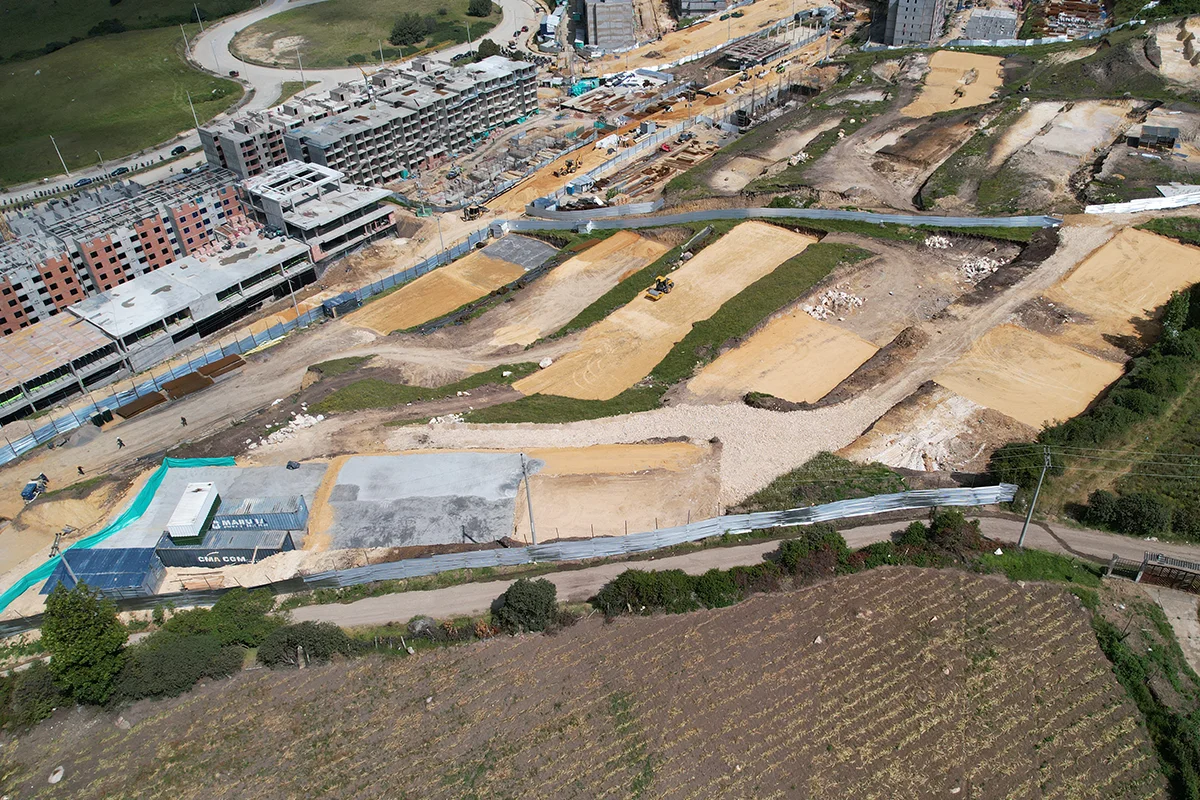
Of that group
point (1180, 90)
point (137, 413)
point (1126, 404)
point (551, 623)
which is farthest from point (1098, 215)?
point (137, 413)

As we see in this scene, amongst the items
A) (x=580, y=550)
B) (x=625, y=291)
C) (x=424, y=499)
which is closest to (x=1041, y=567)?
(x=580, y=550)

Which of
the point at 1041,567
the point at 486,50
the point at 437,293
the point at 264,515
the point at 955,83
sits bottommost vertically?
the point at 437,293

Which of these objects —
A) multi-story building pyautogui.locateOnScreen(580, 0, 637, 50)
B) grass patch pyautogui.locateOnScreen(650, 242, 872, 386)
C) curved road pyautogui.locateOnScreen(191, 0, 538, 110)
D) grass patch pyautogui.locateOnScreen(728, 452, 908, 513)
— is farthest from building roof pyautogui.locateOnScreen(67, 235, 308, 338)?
multi-story building pyautogui.locateOnScreen(580, 0, 637, 50)

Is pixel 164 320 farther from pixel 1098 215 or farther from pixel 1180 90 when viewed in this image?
pixel 1180 90

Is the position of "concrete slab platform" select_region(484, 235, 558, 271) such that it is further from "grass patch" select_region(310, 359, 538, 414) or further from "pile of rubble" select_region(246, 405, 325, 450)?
"pile of rubble" select_region(246, 405, 325, 450)

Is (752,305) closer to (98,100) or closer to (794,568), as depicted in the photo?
(794,568)

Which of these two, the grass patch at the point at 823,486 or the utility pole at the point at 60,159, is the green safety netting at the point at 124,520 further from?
the utility pole at the point at 60,159

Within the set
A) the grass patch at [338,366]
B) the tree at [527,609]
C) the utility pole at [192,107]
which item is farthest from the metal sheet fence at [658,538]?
the utility pole at [192,107]
